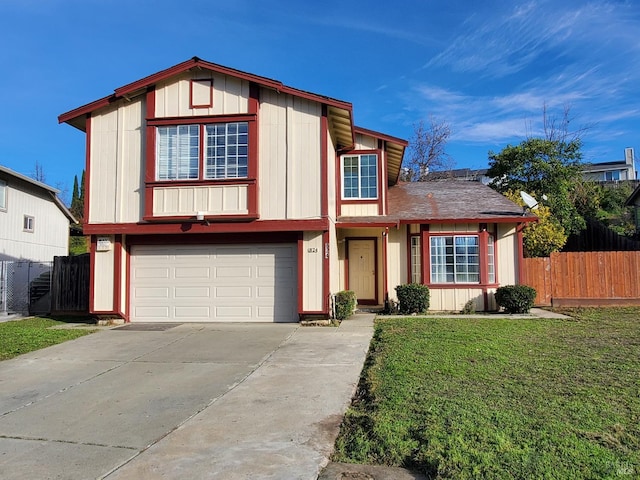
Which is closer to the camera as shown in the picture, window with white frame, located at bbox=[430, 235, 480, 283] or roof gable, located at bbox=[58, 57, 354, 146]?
roof gable, located at bbox=[58, 57, 354, 146]

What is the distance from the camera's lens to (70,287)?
14.6 m

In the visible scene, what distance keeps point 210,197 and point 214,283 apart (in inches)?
92.4

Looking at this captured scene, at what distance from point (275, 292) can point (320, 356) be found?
4.25 meters

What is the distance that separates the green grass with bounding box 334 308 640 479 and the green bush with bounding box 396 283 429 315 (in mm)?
4004

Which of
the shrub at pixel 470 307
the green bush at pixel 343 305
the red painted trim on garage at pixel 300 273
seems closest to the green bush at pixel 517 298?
the shrub at pixel 470 307

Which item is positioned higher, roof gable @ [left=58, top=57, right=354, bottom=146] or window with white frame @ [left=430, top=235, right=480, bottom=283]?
roof gable @ [left=58, top=57, right=354, bottom=146]

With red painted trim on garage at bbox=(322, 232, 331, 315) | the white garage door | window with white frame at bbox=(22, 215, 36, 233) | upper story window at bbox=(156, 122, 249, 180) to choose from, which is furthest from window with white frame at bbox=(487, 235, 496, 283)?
window with white frame at bbox=(22, 215, 36, 233)

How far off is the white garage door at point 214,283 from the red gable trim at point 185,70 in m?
3.84

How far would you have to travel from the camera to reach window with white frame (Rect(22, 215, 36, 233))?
21375 millimetres

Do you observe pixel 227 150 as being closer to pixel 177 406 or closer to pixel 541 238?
pixel 177 406

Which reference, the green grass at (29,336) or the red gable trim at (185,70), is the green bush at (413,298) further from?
the green grass at (29,336)

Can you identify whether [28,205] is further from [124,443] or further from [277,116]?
[124,443]

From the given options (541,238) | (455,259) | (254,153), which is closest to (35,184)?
(254,153)

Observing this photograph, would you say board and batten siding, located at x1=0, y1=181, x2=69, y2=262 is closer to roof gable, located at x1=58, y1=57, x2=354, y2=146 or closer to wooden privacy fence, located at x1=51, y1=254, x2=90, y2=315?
wooden privacy fence, located at x1=51, y1=254, x2=90, y2=315
